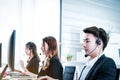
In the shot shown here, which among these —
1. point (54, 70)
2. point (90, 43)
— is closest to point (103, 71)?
point (90, 43)

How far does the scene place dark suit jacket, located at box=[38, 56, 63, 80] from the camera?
195 cm

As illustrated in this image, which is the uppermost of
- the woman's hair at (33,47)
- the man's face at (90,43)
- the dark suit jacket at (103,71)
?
the man's face at (90,43)

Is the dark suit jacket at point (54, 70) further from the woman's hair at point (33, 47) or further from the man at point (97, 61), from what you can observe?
the man at point (97, 61)

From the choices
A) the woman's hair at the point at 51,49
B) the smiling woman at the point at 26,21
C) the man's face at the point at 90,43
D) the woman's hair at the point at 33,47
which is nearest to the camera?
the man's face at the point at 90,43

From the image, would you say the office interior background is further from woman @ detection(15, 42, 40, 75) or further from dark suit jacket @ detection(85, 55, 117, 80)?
dark suit jacket @ detection(85, 55, 117, 80)

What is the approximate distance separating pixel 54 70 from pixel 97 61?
0.62 m

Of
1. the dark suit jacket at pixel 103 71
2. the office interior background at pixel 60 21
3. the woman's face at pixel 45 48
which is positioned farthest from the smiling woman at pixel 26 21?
the dark suit jacket at pixel 103 71

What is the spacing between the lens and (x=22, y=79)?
4.74 ft

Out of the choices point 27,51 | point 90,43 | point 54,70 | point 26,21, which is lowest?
point 54,70

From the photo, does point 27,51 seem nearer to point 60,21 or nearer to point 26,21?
point 26,21

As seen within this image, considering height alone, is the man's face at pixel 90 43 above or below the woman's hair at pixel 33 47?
above

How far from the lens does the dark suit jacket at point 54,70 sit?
6.39 ft

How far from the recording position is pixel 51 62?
202 centimetres

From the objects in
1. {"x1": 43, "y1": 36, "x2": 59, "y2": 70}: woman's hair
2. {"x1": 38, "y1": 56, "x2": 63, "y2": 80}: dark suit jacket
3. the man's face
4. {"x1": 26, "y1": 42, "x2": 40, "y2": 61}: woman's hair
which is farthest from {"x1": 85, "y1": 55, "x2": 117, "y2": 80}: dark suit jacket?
{"x1": 26, "y1": 42, "x2": 40, "y2": 61}: woman's hair
